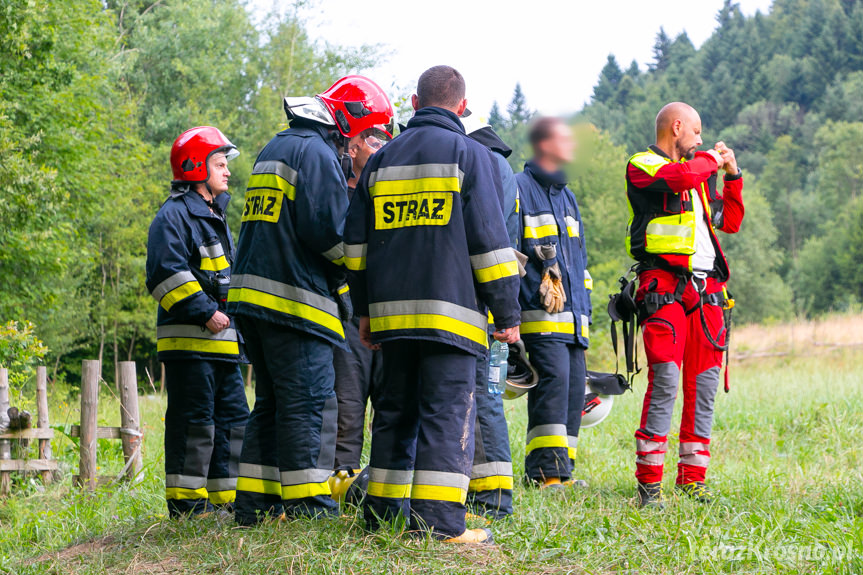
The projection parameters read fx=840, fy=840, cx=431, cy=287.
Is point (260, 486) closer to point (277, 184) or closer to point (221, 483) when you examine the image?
point (221, 483)

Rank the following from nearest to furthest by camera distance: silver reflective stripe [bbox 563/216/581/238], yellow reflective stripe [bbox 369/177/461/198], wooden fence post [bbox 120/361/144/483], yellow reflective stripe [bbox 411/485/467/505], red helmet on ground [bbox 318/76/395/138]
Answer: yellow reflective stripe [bbox 411/485/467/505], yellow reflective stripe [bbox 369/177/461/198], red helmet on ground [bbox 318/76/395/138], silver reflective stripe [bbox 563/216/581/238], wooden fence post [bbox 120/361/144/483]

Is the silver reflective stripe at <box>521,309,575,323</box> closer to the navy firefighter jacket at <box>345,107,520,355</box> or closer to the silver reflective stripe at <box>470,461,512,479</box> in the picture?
the silver reflective stripe at <box>470,461,512,479</box>

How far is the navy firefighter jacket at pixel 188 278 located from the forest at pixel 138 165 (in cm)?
239

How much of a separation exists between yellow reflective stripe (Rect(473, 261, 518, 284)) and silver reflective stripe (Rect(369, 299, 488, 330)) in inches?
6.5

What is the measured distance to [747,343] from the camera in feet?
69.6

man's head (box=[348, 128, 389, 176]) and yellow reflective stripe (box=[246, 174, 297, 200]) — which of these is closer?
yellow reflective stripe (box=[246, 174, 297, 200])

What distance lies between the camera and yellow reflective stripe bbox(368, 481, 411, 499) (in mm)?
3905

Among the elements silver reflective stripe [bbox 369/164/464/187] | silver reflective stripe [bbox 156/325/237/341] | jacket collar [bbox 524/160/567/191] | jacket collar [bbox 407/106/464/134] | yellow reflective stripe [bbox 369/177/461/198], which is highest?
jacket collar [bbox 524/160/567/191]

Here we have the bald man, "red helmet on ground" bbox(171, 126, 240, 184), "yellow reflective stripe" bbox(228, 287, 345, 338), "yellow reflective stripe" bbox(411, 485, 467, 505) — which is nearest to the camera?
"yellow reflective stripe" bbox(411, 485, 467, 505)

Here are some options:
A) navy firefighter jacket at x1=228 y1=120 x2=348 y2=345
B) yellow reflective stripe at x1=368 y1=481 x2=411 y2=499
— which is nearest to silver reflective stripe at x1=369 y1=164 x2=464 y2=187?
navy firefighter jacket at x1=228 y1=120 x2=348 y2=345

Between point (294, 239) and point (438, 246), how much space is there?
3.33ft

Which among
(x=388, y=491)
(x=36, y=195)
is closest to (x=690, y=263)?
(x=388, y=491)

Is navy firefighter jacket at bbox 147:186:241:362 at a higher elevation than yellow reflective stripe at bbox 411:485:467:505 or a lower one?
higher

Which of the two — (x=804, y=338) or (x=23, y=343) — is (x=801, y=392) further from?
(x=23, y=343)
